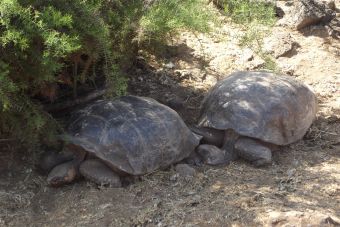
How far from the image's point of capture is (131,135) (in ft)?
14.9

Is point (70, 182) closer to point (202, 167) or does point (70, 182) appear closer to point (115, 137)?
point (115, 137)

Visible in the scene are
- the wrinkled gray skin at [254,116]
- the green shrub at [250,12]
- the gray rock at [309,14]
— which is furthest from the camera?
the gray rock at [309,14]

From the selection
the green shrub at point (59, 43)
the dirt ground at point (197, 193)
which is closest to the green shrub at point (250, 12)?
the green shrub at point (59, 43)

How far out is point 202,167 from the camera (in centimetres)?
480

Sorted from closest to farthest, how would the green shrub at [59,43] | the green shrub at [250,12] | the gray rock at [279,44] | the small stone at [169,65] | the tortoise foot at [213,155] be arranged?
the green shrub at [59,43] < the tortoise foot at [213,155] < the green shrub at [250,12] < the small stone at [169,65] < the gray rock at [279,44]

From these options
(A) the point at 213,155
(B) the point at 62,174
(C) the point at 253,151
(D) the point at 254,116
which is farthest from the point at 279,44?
(B) the point at 62,174

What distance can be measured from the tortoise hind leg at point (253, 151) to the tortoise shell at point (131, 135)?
1.36 ft

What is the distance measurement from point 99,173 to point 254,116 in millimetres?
1569

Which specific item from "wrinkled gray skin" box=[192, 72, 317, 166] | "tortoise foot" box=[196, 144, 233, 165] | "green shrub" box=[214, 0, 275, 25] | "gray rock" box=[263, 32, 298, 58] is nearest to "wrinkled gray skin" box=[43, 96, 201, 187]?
"tortoise foot" box=[196, 144, 233, 165]

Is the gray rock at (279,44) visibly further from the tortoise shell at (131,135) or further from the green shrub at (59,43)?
the tortoise shell at (131,135)

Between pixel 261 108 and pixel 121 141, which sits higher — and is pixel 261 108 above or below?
above

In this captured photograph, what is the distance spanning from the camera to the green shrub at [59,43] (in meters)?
3.83

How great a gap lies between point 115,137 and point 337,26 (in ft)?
14.3

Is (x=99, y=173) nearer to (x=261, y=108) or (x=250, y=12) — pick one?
(x=261, y=108)
